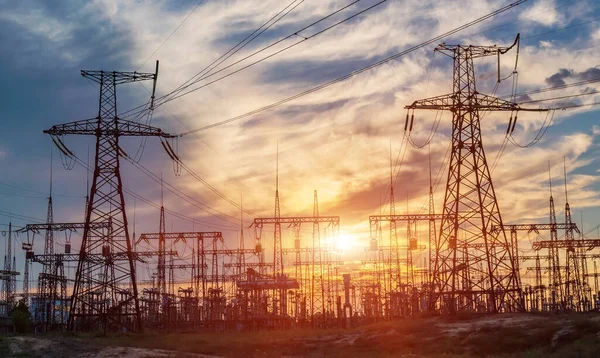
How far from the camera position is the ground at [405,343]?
2955 centimetres

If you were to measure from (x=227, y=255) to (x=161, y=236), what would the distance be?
15762 mm

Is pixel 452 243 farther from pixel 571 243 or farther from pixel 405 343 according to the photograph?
pixel 571 243

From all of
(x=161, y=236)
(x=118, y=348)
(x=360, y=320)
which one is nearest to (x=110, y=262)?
(x=118, y=348)

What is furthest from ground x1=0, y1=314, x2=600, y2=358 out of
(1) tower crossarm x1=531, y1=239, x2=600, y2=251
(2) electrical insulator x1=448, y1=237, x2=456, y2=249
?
(1) tower crossarm x1=531, y1=239, x2=600, y2=251

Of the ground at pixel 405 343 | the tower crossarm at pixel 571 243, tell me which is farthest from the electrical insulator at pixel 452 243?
the tower crossarm at pixel 571 243

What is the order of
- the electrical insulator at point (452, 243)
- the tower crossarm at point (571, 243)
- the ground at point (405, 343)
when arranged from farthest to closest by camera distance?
the tower crossarm at point (571, 243)
the electrical insulator at point (452, 243)
the ground at point (405, 343)

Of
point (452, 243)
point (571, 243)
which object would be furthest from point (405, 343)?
point (571, 243)

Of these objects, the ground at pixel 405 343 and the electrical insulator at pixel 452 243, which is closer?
the ground at pixel 405 343

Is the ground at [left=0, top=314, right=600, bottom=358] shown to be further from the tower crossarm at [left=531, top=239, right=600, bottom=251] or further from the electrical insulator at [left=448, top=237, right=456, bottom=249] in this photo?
the tower crossarm at [left=531, top=239, right=600, bottom=251]

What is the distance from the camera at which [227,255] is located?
92.7 metres

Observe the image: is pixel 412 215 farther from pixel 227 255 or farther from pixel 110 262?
pixel 110 262

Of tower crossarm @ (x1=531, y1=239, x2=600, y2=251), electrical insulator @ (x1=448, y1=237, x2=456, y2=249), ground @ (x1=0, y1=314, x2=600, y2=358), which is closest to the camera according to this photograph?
ground @ (x1=0, y1=314, x2=600, y2=358)

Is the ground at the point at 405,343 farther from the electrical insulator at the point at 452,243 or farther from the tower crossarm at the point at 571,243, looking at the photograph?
the tower crossarm at the point at 571,243

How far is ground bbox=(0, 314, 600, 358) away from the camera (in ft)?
96.9
